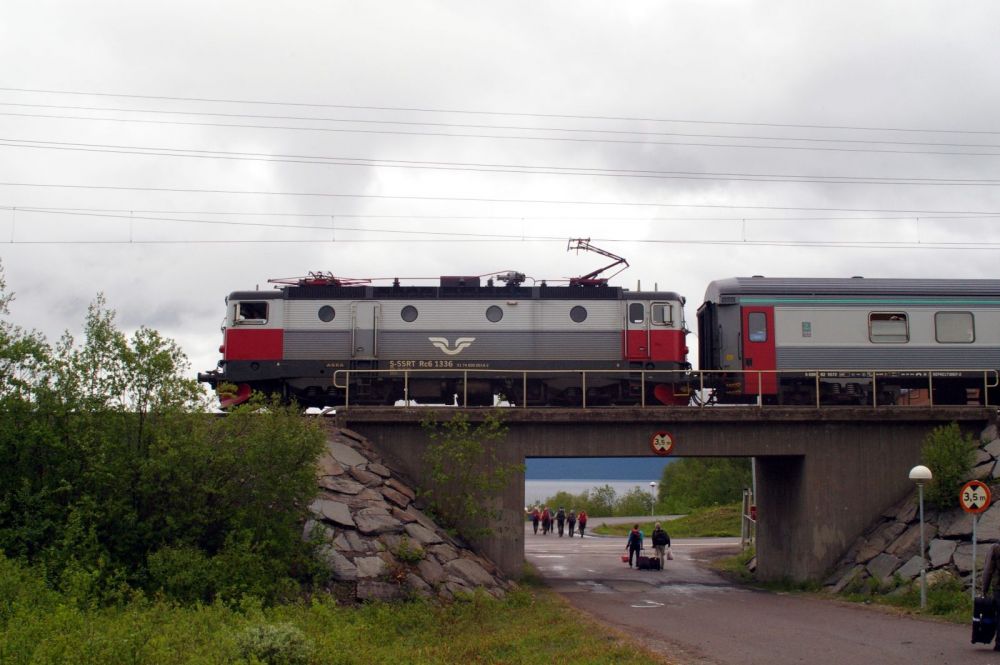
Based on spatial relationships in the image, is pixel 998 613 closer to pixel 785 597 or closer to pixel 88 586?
pixel 785 597

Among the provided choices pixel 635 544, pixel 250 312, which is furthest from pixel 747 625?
pixel 250 312

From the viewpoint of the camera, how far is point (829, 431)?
26016mm

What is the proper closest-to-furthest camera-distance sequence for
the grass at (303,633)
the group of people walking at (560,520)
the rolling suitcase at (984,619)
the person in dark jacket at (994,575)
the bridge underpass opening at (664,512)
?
1. the grass at (303,633)
2. the person in dark jacket at (994,575)
3. the rolling suitcase at (984,619)
4. the bridge underpass opening at (664,512)
5. the group of people walking at (560,520)

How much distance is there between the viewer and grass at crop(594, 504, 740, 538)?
50625mm

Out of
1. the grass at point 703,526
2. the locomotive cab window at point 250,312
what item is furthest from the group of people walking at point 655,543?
the grass at point 703,526

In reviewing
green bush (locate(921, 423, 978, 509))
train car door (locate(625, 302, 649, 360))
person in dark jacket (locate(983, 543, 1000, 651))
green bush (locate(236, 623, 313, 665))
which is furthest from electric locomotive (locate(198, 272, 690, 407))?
green bush (locate(236, 623, 313, 665))

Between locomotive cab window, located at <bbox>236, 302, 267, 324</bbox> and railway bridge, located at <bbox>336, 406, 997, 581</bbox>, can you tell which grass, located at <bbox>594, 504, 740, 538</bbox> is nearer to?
railway bridge, located at <bbox>336, 406, 997, 581</bbox>

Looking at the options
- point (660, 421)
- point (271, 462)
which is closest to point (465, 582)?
point (271, 462)

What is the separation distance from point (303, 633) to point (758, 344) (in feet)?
60.5

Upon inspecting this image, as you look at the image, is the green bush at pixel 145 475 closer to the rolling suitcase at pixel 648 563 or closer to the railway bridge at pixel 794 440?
the railway bridge at pixel 794 440

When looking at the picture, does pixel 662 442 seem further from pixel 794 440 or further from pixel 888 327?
pixel 888 327

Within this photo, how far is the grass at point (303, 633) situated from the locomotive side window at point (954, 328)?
15275mm

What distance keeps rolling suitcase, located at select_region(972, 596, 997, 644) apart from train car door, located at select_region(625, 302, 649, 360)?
1436cm

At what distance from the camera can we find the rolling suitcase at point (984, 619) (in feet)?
48.5
